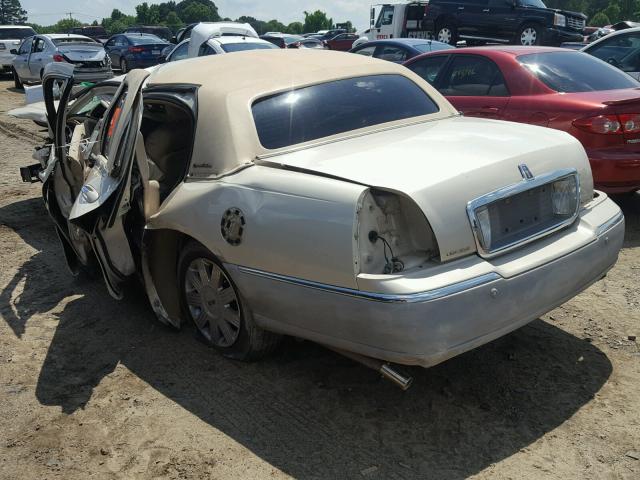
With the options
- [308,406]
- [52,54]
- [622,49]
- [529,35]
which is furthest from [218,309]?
[529,35]

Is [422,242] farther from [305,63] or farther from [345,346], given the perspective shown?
[305,63]

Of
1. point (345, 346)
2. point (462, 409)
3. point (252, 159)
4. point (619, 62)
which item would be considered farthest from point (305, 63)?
point (619, 62)

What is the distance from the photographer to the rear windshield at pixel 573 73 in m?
6.00

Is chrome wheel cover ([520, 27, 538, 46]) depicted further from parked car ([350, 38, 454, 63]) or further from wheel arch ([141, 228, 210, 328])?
wheel arch ([141, 228, 210, 328])

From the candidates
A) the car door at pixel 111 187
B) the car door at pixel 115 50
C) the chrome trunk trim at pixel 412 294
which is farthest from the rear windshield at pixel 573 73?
the car door at pixel 115 50

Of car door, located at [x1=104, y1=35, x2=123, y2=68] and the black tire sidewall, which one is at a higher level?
the black tire sidewall

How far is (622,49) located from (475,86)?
3607mm

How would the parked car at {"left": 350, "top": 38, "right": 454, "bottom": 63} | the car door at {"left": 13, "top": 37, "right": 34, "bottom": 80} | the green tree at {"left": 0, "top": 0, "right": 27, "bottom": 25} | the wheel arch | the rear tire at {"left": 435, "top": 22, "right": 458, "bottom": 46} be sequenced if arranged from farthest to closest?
the green tree at {"left": 0, "top": 0, "right": 27, "bottom": 25} < the rear tire at {"left": 435, "top": 22, "right": 458, "bottom": 46} < the car door at {"left": 13, "top": 37, "right": 34, "bottom": 80} < the parked car at {"left": 350, "top": 38, "right": 454, "bottom": 63} < the wheel arch

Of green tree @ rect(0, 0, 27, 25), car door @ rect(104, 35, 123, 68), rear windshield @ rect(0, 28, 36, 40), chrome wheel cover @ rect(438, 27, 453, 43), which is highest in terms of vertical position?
chrome wheel cover @ rect(438, 27, 453, 43)

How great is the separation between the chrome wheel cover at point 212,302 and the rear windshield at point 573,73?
381 cm

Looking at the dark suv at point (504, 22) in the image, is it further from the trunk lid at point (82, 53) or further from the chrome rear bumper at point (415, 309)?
the chrome rear bumper at point (415, 309)

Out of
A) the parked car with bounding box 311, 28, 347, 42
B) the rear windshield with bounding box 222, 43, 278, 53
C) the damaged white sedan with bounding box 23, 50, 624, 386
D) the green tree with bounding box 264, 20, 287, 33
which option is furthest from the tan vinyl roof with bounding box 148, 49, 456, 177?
the green tree with bounding box 264, 20, 287, 33

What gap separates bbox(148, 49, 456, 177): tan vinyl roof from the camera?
3527 mm

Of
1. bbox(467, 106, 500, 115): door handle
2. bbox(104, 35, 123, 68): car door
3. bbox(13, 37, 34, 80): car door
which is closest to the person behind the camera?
bbox(467, 106, 500, 115): door handle
